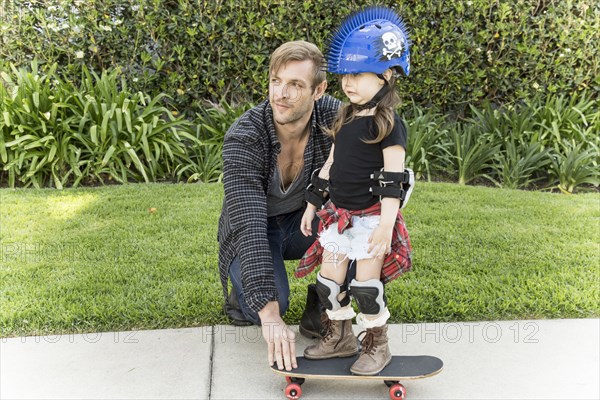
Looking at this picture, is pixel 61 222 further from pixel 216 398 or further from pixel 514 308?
pixel 514 308

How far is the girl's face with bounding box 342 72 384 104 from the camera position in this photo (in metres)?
2.39

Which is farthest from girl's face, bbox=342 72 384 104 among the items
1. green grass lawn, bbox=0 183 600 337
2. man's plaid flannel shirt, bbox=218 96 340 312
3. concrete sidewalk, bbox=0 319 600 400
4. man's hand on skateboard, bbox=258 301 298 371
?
green grass lawn, bbox=0 183 600 337

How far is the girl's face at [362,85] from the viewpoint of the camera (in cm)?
239

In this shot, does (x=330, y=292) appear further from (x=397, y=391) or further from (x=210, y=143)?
(x=210, y=143)

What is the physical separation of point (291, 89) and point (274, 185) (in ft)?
1.52

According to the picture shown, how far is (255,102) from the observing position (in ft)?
20.2

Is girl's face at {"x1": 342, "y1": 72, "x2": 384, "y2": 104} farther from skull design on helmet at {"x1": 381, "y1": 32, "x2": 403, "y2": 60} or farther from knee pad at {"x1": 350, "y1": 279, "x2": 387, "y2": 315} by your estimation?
knee pad at {"x1": 350, "y1": 279, "x2": 387, "y2": 315}

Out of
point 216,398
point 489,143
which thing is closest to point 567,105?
point 489,143

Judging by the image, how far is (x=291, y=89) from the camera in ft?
9.25

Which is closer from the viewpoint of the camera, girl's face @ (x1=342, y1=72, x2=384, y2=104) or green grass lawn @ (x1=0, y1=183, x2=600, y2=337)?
girl's face @ (x1=342, y1=72, x2=384, y2=104)

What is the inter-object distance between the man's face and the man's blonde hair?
16 millimetres

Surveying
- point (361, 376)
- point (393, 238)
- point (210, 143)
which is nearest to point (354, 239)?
point (393, 238)

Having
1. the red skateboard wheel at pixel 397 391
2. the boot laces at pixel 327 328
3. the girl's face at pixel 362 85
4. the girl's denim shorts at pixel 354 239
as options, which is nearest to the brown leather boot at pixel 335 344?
the boot laces at pixel 327 328

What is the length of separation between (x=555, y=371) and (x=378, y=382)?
751 mm
